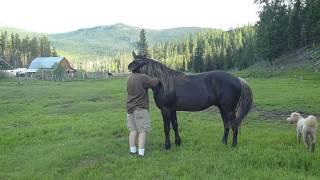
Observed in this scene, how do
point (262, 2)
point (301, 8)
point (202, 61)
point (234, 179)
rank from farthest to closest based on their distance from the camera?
point (202, 61) < point (301, 8) < point (262, 2) < point (234, 179)

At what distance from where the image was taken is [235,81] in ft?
39.0

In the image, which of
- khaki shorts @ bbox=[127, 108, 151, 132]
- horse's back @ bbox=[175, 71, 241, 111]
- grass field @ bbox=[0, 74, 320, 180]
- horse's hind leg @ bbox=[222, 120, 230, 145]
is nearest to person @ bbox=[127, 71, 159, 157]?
khaki shorts @ bbox=[127, 108, 151, 132]

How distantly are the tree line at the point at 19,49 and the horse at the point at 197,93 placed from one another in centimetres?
14702

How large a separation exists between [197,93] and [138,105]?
6.05 ft

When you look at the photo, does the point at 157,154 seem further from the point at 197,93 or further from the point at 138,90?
the point at 197,93

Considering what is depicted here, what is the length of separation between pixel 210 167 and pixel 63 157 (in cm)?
408

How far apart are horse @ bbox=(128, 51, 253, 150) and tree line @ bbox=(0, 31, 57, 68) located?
147 metres

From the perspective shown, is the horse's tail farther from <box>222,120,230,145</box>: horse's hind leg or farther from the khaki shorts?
the khaki shorts

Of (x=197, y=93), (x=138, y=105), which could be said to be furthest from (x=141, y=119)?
(x=197, y=93)

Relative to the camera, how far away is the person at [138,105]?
11.2m

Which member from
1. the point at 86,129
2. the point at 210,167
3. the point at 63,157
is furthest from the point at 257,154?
the point at 86,129

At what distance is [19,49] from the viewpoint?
16525cm

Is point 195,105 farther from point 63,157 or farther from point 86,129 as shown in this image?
point 86,129

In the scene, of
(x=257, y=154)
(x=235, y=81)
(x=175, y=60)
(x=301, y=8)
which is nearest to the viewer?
(x=257, y=154)
